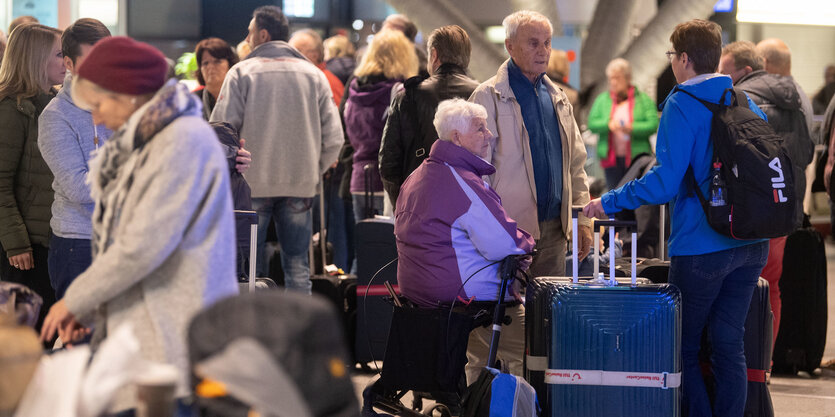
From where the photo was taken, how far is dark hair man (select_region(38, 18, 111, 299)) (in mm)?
4434

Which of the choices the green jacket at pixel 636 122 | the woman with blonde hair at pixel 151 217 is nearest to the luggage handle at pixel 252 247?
the woman with blonde hair at pixel 151 217

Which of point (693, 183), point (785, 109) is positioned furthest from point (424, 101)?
point (785, 109)

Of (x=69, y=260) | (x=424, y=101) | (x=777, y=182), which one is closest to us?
(x=69, y=260)

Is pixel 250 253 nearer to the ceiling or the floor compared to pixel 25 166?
nearer to the floor

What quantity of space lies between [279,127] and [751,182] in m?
2.86

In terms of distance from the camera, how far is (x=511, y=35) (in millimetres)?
5445

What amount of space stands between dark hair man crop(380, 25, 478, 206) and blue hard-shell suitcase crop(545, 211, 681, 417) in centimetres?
164

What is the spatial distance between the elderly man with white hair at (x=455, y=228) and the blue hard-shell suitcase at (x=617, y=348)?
1.05ft

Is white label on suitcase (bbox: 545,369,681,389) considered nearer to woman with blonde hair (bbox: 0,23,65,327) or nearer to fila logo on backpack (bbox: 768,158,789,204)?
fila logo on backpack (bbox: 768,158,789,204)

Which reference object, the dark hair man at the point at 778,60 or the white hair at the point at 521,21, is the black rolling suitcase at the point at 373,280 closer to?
the white hair at the point at 521,21

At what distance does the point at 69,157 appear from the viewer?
177 inches

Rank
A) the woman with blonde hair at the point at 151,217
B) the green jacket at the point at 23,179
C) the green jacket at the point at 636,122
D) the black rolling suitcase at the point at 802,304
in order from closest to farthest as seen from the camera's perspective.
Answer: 1. the woman with blonde hair at the point at 151,217
2. the green jacket at the point at 23,179
3. the black rolling suitcase at the point at 802,304
4. the green jacket at the point at 636,122

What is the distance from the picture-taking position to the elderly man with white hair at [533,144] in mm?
5297

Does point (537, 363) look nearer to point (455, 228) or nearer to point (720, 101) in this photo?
point (455, 228)
